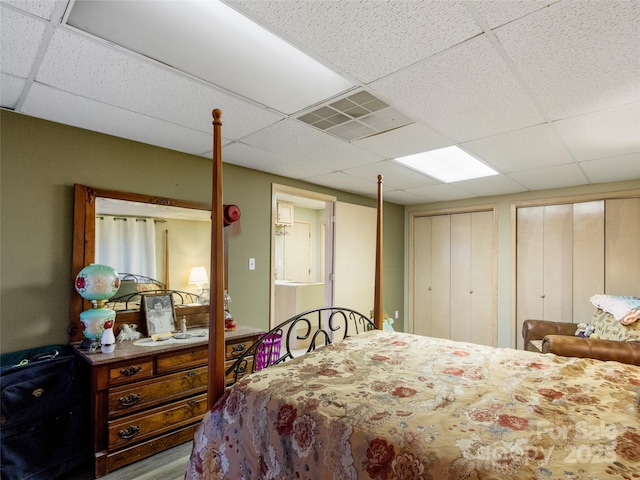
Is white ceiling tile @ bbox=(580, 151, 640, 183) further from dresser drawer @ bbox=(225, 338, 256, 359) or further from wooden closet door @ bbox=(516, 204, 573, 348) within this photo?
dresser drawer @ bbox=(225, 338, 256, 359)

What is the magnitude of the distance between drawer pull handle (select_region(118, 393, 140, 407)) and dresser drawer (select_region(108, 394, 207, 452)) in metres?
0.08

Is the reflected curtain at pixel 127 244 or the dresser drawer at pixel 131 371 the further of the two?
the reflected curtain at pixel 127 244

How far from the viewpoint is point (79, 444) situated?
212cm

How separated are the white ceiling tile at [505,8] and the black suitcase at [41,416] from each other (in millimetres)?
2813

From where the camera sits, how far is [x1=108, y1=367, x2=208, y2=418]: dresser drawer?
2137 mm

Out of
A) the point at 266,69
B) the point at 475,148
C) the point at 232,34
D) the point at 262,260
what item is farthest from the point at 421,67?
the point at 262,260

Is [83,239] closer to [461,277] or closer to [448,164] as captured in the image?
[448,164]

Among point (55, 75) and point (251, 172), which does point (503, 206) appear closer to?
point (251, 172)

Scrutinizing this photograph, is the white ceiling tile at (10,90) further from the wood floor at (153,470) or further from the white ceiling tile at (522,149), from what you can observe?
the white ceiling tile at (522,149)

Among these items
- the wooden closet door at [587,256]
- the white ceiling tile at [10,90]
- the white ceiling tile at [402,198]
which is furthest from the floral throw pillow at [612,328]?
the white ceiling tile at [10,90]

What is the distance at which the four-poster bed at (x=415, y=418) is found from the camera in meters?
0.98

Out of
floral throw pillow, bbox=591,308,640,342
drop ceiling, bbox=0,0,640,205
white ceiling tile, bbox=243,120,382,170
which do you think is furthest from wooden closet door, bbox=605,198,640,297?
white ceiling tile, bbox=243,120,382,170

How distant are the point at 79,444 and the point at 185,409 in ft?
2.05

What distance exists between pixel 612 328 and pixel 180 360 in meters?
3.73
